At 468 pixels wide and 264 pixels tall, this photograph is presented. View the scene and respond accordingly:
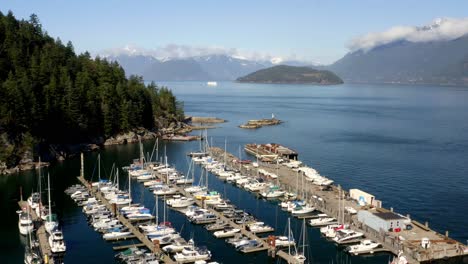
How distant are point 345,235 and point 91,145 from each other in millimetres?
69291

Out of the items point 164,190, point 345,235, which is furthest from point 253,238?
point 164,190

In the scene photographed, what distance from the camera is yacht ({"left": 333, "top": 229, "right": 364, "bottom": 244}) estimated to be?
5041 centimetres

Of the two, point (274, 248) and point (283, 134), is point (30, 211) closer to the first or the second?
point (274, 248)

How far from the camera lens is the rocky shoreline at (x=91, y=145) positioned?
8356cm

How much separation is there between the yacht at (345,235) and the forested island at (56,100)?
5709cm

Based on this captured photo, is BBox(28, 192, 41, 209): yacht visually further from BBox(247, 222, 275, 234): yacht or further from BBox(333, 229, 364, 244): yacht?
BBox(333, 229, 364, 244): yacht

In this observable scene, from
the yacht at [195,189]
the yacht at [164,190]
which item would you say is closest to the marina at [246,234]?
the yacht at [195,189]

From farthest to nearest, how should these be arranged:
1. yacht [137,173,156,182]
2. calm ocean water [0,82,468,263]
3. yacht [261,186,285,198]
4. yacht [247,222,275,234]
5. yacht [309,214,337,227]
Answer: yacht [137,173,156,182], yacht [261,186,285,198], yacht [309,214,337,227], yacht [247,222,275,234], calm ocean water [0,82,468,263]

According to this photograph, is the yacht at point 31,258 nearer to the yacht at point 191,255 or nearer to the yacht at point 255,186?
the yacht at point 191,255

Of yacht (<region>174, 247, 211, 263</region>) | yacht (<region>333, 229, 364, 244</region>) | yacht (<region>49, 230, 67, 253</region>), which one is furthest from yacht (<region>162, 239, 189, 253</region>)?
yacht (<region>333, 229, 364, 244</region>)

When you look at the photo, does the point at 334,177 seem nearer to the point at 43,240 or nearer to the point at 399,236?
the point at 399,236

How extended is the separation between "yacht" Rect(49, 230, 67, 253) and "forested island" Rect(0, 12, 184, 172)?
37333mm

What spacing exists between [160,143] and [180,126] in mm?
25841

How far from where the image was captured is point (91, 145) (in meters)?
105
